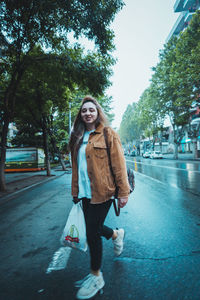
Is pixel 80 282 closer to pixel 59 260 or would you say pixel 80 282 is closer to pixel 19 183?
pixel 59 260

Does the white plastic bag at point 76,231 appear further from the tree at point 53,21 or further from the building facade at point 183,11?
the building facade at point 183,11

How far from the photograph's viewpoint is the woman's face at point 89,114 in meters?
2.38

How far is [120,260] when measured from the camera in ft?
8.95

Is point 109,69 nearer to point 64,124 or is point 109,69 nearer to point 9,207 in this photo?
point 9,207

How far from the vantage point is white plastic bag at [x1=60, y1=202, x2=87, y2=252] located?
2.20m

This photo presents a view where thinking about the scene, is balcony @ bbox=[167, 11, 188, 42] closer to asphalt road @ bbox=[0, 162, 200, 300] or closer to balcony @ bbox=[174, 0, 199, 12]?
balcony @ bbox=[174, 0, 199, 12]

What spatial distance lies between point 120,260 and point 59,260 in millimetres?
807

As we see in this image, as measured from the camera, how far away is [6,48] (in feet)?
26.3

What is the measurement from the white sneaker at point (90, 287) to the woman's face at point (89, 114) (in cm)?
160

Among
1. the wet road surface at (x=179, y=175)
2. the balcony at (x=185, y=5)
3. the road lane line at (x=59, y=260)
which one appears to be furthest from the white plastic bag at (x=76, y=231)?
the balcony at (x=185, y=5)

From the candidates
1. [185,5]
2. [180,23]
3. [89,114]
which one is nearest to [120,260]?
[89,114]

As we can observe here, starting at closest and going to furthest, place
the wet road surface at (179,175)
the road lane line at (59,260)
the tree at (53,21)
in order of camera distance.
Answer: the road lane line at (59,260) → the tree at (53,21) → the wet road surface at (179,175)

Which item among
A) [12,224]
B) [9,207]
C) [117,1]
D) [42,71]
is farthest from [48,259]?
[42,71]

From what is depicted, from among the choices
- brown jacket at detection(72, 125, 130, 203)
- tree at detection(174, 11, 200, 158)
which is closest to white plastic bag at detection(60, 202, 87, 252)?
brown jacket at detection(72, 125, 130, 203)
